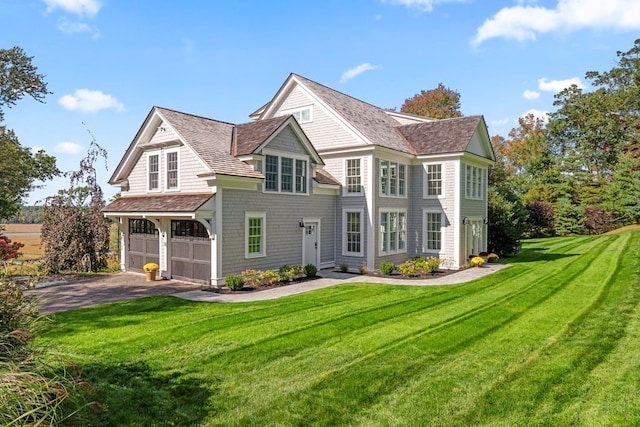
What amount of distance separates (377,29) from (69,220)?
16.5 meters

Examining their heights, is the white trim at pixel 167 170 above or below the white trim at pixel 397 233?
above

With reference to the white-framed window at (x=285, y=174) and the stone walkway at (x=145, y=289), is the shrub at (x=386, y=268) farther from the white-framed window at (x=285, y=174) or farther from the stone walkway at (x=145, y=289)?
the white-framed window at (x=285, y=174)

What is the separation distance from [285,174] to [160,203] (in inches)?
200

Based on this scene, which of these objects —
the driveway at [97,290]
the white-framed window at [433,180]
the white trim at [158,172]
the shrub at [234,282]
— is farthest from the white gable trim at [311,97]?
the driveway at [97,290]

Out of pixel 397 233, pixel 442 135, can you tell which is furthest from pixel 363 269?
pixel 442 135

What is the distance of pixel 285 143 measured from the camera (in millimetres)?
17000

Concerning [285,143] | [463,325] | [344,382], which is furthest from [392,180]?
[344,382]

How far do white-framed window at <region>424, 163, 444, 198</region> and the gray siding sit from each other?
5047 mm

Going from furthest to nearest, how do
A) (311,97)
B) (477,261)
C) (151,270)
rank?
(311,97) < (477,261) < (151,270)

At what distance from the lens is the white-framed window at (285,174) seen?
54.1 ft

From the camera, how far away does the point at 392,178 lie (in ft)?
66.4

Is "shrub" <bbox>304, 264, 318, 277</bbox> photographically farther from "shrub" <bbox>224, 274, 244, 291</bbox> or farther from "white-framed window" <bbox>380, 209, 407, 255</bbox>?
"white-framed window" <bbox>380, 209, 407, 255</bbox>

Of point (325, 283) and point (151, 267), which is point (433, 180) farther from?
point (151, 267)

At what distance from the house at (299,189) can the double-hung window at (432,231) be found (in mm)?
53
